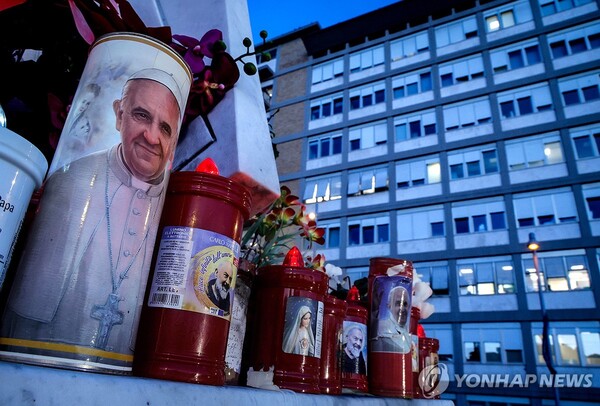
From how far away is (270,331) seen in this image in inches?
32.9

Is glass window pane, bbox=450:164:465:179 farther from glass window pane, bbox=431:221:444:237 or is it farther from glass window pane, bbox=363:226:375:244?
glass window pane, bbox=363:226:375:244

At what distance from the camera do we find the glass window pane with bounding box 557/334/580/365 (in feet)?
37.1

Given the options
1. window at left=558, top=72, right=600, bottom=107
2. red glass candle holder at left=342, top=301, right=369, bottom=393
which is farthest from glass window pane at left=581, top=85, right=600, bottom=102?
red glass candle holder at left=342, top=301, right=369, bottom=393

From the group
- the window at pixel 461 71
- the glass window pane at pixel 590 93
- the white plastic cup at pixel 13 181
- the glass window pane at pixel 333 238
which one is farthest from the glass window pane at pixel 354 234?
the white plastic cup at pixel 13 181

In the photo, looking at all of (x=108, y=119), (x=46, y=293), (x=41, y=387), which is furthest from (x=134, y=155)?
(x=41, y=387)

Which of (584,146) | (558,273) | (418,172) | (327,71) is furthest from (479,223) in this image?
(327,71)

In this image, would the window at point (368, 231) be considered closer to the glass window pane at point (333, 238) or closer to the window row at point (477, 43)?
the glass window pane at point (333, 238)

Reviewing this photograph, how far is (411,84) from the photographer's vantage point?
1616 cm

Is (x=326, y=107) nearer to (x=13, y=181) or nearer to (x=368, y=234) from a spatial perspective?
(x=368, y=234)

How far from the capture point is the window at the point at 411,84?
15.9 metres

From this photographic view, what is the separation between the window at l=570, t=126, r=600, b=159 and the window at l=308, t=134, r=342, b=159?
7.82m

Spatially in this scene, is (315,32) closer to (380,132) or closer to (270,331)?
(380,132)

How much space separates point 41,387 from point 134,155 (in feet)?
1.01

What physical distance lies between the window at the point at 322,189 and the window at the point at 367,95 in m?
3.22
